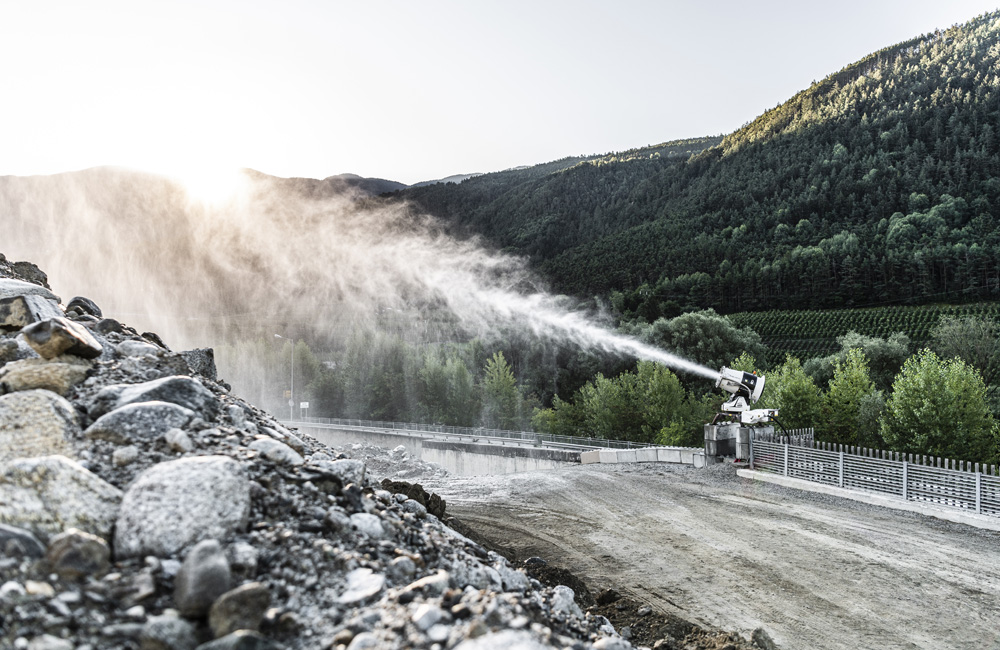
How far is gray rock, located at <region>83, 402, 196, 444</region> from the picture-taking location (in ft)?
15.8

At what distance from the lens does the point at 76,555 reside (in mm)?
3541

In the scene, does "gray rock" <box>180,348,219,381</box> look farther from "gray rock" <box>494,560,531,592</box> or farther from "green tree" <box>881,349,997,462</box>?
"green tree" <box>881,349,997,462</box>

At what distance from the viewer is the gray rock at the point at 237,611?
3.39 meters

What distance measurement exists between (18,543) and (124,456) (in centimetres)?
110

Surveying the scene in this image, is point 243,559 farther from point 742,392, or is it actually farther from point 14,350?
point 742,392

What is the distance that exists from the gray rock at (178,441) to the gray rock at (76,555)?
1151 millimetres

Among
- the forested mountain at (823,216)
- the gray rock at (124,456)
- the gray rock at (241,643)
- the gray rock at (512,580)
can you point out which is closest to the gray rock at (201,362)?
A: the gray rock at (124,456)

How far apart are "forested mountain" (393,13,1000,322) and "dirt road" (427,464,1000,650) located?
76613 millimetres

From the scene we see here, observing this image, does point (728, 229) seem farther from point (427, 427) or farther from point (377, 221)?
point (427, 427)

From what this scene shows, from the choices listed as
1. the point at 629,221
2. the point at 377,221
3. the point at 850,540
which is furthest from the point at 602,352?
the point at 629,221

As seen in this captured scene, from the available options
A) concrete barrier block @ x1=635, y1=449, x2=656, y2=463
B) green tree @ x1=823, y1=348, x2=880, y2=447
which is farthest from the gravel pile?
green tree @ x1=823, y1=348, x2=880, y2=447

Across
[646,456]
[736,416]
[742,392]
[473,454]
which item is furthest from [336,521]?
[473,454]

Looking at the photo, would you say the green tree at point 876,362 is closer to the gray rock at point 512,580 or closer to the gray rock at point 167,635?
the gray rock at point 512,580

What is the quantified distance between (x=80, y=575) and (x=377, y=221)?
4765 inches
